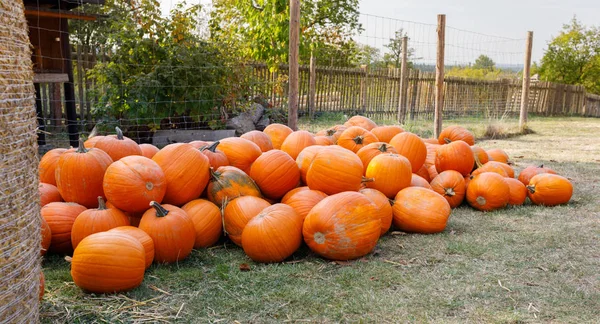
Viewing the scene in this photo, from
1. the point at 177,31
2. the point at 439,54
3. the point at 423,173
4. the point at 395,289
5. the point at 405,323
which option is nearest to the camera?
the point at 405,323

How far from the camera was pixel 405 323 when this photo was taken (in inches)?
85.1

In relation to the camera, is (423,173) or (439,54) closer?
(423,173)

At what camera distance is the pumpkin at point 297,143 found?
13.0 feet

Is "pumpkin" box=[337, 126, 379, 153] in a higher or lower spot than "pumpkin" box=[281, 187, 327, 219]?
higher

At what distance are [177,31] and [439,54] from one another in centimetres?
444

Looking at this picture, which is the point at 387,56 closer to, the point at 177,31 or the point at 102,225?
the point at 177,31

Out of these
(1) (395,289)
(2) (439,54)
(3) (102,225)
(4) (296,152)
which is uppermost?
(2) (439,54)

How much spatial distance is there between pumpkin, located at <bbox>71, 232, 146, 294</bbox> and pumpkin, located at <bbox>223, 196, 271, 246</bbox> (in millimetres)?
748

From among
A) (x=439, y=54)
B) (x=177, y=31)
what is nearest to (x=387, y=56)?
(x=439, y=54)

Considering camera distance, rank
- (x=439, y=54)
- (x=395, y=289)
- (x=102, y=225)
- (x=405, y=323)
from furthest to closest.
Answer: (x=439, y=54) → (x=102, y=225) → (x=395, y=289) → (x=405, y=323)

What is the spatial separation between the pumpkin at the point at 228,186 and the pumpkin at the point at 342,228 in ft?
1.87

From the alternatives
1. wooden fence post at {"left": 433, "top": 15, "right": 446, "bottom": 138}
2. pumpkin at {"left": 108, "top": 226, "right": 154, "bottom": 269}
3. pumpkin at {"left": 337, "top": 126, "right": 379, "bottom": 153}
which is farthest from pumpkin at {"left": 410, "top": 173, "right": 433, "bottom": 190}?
wooden fence post at {"left": 433, "top": 15, "right": 446, "bottom": 138}

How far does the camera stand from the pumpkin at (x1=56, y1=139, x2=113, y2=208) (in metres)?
3.02

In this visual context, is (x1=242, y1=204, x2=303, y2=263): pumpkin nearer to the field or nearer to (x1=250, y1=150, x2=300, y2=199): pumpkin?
the field
